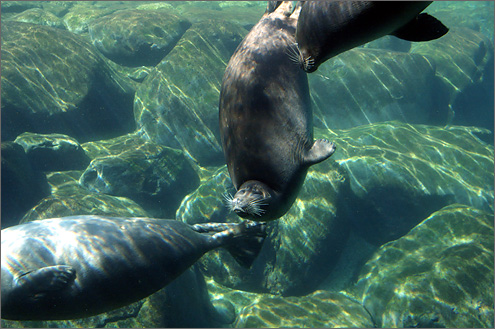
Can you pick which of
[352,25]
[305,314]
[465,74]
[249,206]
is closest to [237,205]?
[249,206]

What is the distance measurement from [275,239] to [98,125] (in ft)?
23.5

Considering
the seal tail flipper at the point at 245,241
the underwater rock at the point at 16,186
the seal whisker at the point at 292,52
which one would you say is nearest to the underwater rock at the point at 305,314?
the seal tail flipper at the point at 245,241

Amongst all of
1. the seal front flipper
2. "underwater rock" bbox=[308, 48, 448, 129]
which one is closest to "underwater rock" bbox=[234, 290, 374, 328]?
the seal front flipper

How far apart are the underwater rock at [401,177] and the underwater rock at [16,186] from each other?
8.26 m

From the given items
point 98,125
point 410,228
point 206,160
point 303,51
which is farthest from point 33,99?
point 410,228

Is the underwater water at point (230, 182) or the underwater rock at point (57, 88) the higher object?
the underwater rock at point (57, 88)

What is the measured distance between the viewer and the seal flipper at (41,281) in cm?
340

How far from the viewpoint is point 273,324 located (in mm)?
5734

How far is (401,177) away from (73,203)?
28.2ft

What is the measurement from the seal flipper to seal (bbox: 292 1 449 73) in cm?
357

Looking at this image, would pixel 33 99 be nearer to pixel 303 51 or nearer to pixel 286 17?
pixel 286 17

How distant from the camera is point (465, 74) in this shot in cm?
1380

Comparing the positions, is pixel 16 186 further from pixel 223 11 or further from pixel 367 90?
pixel 223 11

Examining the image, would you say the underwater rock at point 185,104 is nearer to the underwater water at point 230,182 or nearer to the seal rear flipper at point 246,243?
the underwater water at point 230,182
